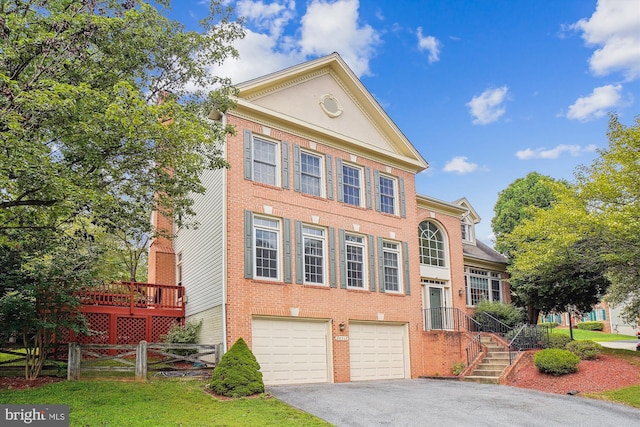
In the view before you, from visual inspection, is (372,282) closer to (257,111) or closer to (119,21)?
(257,111)

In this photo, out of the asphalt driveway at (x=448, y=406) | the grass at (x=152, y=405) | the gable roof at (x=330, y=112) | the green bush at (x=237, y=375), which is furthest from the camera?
the gable roof at (x=330, y=112)

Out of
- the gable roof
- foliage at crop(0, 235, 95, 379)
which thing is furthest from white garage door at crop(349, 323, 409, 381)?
foliage at crop(0, 235, 95, 379)

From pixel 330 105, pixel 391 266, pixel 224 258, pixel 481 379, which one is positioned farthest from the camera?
pixel 391 266

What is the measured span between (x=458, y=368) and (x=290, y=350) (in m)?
6.20

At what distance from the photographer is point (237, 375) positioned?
12000 mm

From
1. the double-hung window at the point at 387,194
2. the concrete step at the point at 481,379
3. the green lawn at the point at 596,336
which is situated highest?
the double-hung window at the point at 387,194

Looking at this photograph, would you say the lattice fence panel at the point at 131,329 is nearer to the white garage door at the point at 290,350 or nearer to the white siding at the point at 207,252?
the white siding at the point at 207,252

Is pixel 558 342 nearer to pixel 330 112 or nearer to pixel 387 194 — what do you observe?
pixel 387 194

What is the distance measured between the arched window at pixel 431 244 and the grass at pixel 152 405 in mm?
12161

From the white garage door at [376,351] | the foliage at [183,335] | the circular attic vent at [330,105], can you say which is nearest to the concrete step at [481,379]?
the white garage door at [376,351]

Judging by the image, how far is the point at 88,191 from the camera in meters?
9.39

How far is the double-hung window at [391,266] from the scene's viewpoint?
18564 mm

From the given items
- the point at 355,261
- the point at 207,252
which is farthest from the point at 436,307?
the point at 207,252

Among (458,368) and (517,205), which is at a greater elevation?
(517,205)
